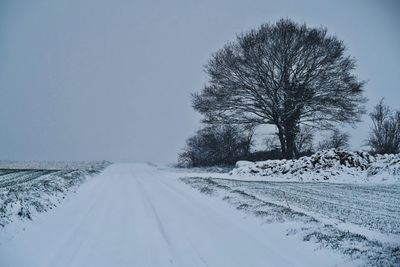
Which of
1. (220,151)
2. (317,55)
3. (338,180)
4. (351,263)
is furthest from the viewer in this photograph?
(220,151)

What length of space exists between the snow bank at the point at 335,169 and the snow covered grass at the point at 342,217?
594 cm

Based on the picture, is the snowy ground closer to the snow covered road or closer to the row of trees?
the snow covered road

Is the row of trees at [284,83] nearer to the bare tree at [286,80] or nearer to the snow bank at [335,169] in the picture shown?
the bare tree at [286,80]

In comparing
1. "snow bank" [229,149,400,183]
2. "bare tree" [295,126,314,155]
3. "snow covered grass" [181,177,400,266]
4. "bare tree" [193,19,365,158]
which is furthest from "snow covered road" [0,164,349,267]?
"bare tree" [295,126,314,155]

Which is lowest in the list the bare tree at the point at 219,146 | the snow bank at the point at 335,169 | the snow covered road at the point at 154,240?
the snow covered road at the point at 154,240

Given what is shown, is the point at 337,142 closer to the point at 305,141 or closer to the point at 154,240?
the point at 305,141

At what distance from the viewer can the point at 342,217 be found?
31.5ft

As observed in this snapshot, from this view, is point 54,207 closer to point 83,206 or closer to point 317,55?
point 83,206

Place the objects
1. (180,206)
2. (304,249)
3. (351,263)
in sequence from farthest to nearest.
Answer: (180,206), (304,249), (351,263)

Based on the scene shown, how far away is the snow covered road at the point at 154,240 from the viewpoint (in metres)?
6.68

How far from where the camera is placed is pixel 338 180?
21.6m

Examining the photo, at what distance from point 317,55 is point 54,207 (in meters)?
24.8

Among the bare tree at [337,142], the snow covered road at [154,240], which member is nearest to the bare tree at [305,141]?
the bare tree at [337,142]

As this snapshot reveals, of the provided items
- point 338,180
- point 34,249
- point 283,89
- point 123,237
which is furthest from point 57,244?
point 283,89
